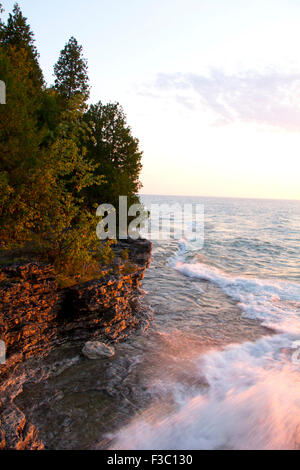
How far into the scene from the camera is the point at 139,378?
9172mm

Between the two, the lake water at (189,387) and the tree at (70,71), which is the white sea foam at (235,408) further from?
the tree at (70,71)

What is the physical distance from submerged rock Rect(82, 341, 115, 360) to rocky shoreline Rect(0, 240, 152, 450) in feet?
1.08

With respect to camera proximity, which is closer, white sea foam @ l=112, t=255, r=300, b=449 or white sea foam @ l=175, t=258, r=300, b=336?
white sea foam @ l=112, t=255, r=300, b=449

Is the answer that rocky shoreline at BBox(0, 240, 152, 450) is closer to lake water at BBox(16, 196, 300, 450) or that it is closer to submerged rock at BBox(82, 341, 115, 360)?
submerged rock at BBox(82, 341, 115, 360)

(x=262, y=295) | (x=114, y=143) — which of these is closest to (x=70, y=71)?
(x=114, y=143)

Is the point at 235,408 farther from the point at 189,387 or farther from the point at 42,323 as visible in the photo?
the point at 42,323

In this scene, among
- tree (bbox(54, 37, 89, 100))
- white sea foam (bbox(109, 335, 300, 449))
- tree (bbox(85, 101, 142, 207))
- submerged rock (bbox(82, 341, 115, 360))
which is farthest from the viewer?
tree (bbox(54, 37, 89, 100))

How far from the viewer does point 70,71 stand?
1495 inches

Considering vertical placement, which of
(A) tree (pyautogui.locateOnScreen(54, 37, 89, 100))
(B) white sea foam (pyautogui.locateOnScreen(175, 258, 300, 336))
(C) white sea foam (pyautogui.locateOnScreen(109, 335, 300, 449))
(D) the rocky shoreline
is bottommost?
(C) white sea foam (pyautogui.locateOnScreen(109, 335, 300, 449))

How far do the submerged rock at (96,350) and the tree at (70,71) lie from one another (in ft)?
121

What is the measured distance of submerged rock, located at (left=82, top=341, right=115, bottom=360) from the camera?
9.98 m

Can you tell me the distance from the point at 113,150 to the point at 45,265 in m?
14.7

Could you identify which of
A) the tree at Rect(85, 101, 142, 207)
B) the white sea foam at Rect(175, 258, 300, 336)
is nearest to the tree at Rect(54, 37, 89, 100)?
the tree at Rect(85, 101, 142, 207)
